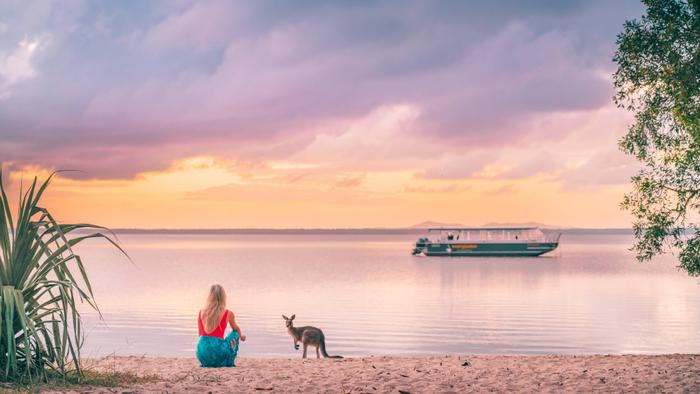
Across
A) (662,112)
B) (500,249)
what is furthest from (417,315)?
(500,249)

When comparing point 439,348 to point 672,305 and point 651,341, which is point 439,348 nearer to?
point 651,341

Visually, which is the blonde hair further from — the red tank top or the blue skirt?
the blue skirt

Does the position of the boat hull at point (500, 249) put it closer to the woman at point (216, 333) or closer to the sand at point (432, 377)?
the sand at point (432, 377)

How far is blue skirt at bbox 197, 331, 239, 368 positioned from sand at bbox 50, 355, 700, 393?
33 centimetres

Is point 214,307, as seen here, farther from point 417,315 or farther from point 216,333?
point 417,315

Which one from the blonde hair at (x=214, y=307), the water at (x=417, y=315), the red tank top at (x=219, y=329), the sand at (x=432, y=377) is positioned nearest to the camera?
the sand at (x=432, y=377)

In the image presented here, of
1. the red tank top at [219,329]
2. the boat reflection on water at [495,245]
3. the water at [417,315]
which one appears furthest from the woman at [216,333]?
the boat reflection on water at [495,245]

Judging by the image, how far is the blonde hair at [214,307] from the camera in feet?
42.2

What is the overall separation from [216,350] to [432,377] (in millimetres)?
3913

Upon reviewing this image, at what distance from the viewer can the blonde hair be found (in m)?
12.9

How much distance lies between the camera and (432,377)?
12547 millimetres

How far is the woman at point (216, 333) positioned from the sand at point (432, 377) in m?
0.39

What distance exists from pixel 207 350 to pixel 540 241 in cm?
11614

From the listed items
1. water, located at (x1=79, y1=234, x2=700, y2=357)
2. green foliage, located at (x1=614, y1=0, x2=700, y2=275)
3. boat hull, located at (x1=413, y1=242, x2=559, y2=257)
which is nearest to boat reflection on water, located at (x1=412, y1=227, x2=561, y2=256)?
boat hull, located at (x1=413, y1=242, x2=559, y2=257)
